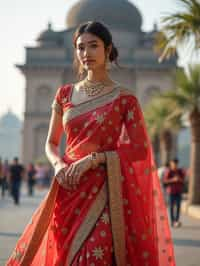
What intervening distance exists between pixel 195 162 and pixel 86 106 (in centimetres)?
1624

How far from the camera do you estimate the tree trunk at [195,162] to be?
20109 mm

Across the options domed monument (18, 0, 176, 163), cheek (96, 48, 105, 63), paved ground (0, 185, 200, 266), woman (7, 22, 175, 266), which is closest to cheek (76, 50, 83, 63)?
woman (7, 22, 175, 266)

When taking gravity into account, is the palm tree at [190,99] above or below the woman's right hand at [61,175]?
above

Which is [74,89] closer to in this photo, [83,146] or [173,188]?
[83,146]

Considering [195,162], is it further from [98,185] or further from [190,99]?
[98,185]

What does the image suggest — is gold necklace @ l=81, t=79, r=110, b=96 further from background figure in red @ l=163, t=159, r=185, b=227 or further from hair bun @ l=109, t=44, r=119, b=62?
background figure in red @ l=163, t=159, r=185, b=227

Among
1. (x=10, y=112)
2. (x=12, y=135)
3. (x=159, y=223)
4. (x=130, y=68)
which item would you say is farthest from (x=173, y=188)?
(x=10, y=112)

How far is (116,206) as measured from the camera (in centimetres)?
439

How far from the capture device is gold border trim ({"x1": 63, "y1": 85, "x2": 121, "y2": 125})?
4568 millimetres

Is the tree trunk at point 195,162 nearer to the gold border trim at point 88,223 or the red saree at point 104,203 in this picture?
the red saree at point 104,203

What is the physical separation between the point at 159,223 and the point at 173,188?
9.72 m

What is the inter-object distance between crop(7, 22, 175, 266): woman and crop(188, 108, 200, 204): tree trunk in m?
15.5

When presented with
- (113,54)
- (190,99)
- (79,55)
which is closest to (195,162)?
(190,99)

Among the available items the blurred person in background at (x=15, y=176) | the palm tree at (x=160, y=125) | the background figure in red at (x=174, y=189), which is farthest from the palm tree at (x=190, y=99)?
the palm tree at (x=160, y=125)
